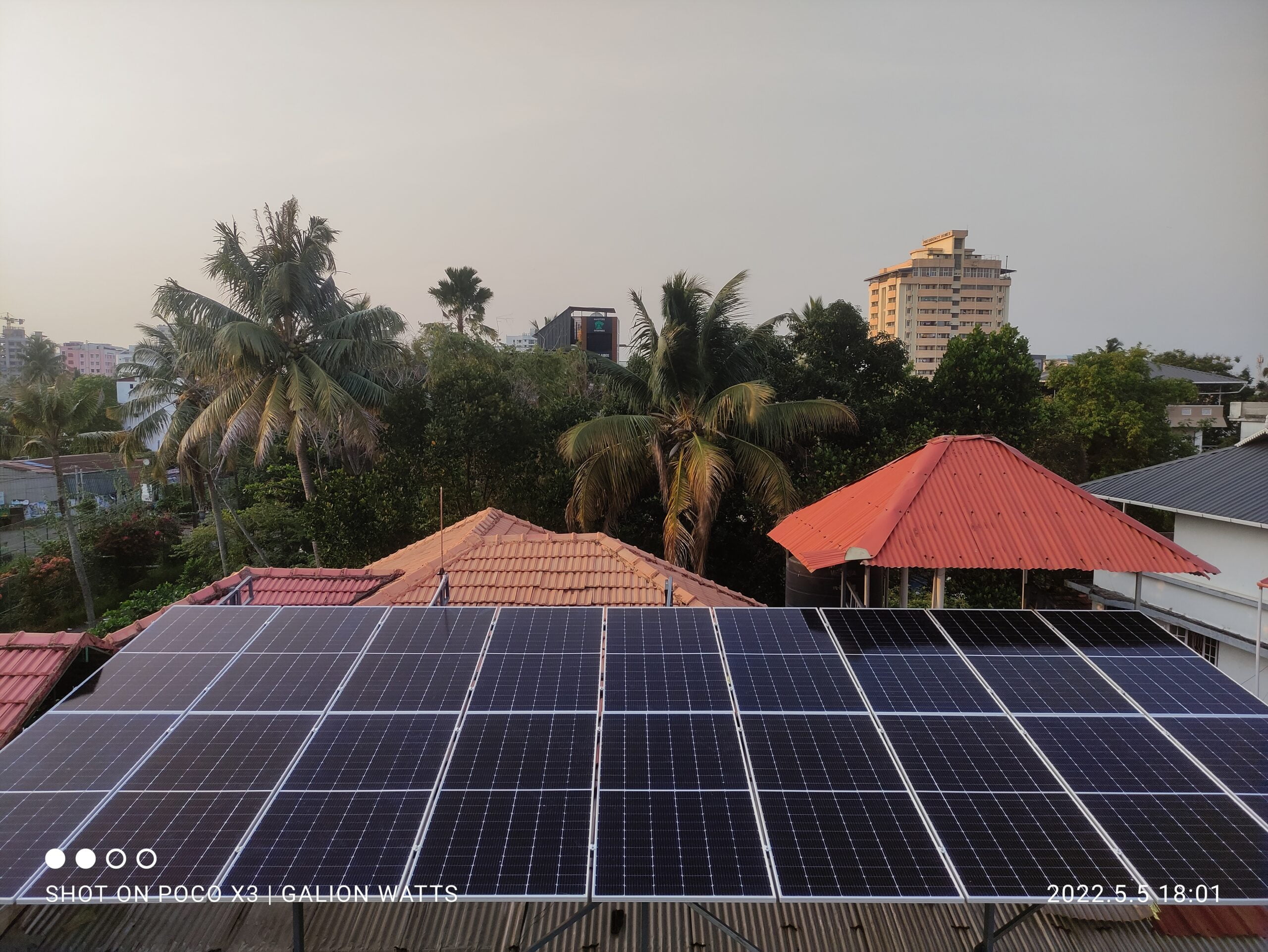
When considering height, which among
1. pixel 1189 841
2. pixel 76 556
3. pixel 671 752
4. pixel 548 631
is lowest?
pixel 76 556

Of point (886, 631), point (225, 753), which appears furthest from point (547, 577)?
point (225, 753)

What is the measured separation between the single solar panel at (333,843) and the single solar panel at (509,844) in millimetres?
186

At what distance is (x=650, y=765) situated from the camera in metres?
5.59

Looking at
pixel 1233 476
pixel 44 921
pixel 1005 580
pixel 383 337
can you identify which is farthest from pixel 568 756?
pixel 383 337

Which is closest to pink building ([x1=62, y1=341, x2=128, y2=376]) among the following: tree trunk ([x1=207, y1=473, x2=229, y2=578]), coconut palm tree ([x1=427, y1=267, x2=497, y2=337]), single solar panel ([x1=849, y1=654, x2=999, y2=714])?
coconut palm tree ([x1=427, y1=267, x2=497, y2=337])

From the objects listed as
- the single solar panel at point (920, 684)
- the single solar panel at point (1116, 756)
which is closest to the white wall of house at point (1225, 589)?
the single solar panel at point (1116, 756)

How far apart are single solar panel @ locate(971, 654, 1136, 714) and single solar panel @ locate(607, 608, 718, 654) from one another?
2.71 meters

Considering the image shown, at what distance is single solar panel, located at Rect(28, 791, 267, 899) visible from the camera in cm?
462

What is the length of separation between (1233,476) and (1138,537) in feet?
36.5

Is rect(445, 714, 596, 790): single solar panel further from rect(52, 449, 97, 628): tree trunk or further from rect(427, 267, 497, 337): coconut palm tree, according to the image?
rect(427, 267, 497, 337): coconut palm tree

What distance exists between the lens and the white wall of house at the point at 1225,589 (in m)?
15.9

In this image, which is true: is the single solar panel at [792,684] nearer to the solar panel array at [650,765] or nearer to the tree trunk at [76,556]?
the solar panel array at [650,765]

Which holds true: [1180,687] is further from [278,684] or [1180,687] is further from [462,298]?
[462,298]

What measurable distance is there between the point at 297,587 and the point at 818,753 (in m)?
9.19
